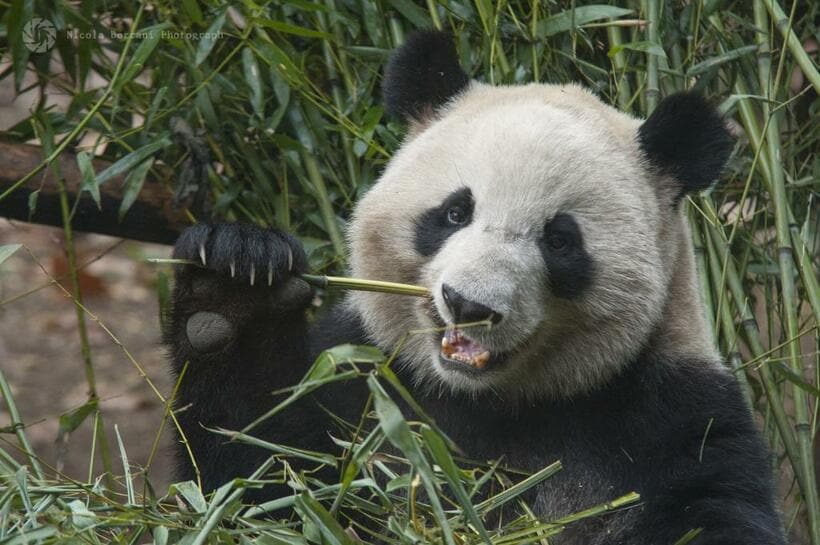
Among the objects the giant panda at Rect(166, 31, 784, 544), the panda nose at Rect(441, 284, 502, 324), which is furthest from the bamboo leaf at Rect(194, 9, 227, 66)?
the panda nose at Rect(441, 284, 502, 324)

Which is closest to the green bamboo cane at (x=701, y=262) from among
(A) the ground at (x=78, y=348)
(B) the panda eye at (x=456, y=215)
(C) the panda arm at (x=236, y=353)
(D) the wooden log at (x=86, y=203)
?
(B) the panda eye at (x=456, y=215)

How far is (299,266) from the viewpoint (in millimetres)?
3502

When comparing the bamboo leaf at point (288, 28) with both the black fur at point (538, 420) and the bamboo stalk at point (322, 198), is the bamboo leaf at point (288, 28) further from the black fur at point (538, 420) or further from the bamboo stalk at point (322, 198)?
the black fur at point (538, 420)

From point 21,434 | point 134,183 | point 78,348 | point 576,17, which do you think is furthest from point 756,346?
point 78,348

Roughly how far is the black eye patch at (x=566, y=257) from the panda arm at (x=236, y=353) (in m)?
0.77

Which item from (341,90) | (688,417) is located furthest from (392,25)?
(688,417)

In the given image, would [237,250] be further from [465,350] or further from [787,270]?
[787,270]

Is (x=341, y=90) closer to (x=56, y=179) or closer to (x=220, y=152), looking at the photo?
(x=220, y=152)

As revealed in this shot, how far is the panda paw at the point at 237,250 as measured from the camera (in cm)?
341

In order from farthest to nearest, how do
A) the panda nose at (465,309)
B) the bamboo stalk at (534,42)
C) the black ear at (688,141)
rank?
1. the bamboo stalk at (534,42)
2. the black ear at (688,141)
3. the panda nose at (465,309)

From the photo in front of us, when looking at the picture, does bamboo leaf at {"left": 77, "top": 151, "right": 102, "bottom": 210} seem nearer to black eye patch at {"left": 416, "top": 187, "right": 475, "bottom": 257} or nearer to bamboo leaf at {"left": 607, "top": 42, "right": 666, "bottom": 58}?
black eye patch at {"left": 416, "top": 187, "right": 475, "bottom": 257}

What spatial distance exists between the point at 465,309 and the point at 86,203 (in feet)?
7.76

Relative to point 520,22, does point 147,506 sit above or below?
below

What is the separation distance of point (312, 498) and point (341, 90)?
2.66m
